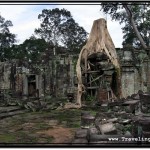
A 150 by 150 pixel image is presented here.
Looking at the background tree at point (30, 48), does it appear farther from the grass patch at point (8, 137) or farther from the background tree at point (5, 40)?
the grass patch at point (8, 137)

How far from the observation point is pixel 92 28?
671 inches

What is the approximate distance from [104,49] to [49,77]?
812 cm

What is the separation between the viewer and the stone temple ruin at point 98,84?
6.88 metres

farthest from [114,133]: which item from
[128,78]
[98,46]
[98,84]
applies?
[128,78]

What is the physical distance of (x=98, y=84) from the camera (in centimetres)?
1571

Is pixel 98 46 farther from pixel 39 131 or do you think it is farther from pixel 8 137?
pixel 8 137

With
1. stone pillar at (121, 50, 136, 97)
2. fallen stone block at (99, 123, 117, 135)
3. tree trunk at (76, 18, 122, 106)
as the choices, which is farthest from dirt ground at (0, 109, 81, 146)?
stone pillar at (121, 50, 136, 97)

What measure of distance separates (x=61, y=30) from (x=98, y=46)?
70.3 ft

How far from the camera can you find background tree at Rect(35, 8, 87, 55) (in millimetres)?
34938

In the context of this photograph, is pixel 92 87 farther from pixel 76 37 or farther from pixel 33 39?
pixel 33 39

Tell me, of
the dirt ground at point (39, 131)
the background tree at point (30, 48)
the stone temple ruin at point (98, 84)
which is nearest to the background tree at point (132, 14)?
the stone temple ruin at point (98, 84)

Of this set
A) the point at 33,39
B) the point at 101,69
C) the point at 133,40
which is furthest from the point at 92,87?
the point at 33,39

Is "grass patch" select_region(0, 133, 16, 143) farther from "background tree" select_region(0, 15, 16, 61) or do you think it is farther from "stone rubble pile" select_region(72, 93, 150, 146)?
"background tree" select_region(0, 15, 16, 61)

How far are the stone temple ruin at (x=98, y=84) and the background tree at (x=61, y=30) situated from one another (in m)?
10.6
